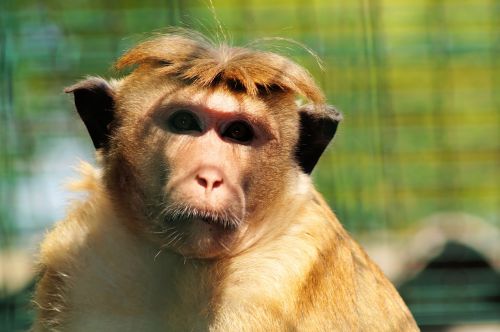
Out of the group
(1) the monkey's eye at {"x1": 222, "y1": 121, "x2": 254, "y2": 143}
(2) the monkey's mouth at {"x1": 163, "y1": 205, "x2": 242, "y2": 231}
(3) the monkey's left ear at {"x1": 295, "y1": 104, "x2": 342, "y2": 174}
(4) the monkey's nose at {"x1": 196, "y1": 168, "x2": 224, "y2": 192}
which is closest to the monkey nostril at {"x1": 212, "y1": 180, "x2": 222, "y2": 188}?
(4) the monkey's nose at {"x1": 196, "y1": 168, "x2": 224, "y2": 192}

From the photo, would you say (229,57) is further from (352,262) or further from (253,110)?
(352,262)

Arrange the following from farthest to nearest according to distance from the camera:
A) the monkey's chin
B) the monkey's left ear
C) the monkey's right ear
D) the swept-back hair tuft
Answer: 1. the monkey's left ear
2. the monkey's right ear
3. the swept-back hair tuft
4. the monkey's chin

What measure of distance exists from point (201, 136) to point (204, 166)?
0.22m

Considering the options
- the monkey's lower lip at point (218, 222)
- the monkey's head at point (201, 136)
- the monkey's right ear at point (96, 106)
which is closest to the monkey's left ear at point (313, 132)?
the monkey's head at point (201, 136)

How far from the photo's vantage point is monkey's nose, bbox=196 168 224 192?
4.00 metres

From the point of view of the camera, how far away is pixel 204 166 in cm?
406

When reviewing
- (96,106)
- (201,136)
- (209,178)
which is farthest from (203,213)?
(96,106)

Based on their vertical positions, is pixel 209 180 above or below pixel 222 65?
below

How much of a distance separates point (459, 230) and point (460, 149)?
1202mm

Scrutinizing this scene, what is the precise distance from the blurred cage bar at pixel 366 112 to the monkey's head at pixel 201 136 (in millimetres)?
2164

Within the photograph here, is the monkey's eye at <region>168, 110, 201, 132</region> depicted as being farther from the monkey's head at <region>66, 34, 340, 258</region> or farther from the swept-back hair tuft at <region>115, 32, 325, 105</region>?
the swept-back hair tuft at <region>115, 32, 325, 105</region>

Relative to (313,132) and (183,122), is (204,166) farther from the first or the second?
(313,132)

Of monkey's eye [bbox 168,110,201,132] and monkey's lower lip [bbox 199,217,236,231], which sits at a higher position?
monkey's eye [bbox 168,110,201,132]

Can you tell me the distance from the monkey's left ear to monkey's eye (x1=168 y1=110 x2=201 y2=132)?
2.17 ft
